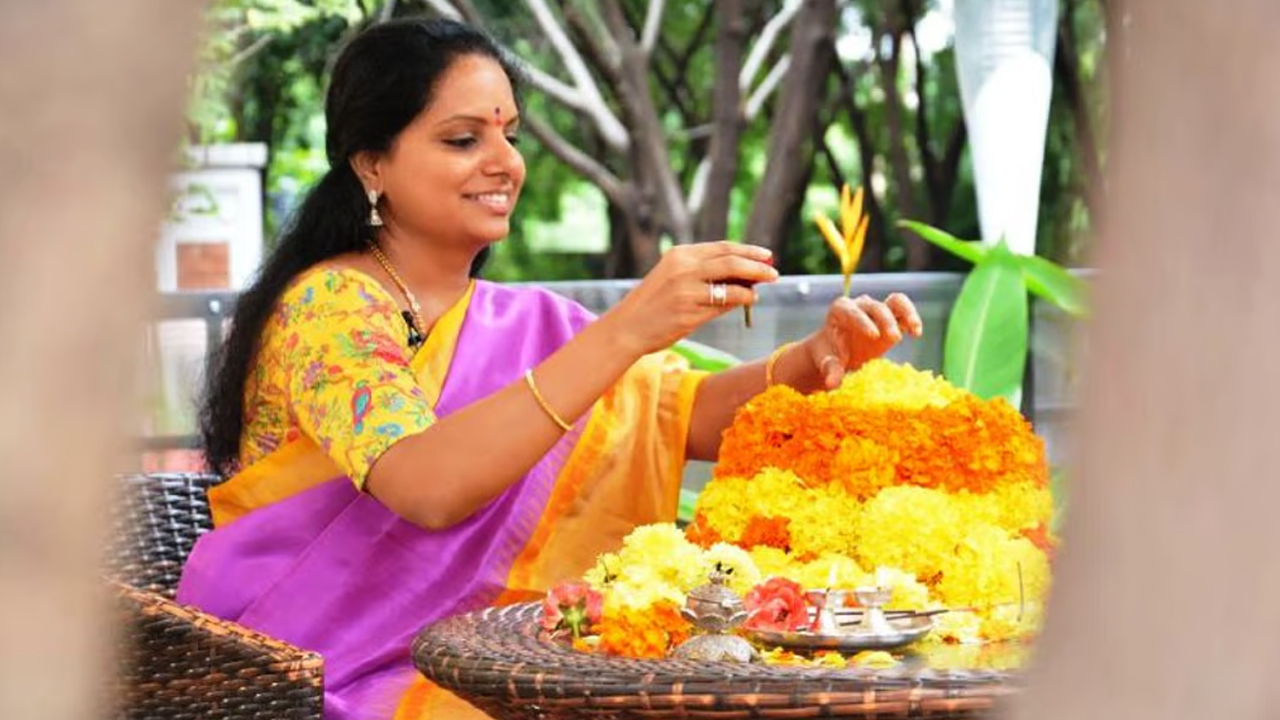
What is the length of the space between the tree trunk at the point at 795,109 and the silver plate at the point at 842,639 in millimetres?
5858

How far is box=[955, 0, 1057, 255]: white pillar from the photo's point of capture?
244 inches

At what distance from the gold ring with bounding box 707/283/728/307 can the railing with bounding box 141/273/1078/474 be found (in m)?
2.93

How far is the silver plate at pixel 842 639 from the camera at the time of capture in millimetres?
2264

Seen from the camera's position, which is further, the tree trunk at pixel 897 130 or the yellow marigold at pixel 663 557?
the tree trunk at pixel 897 130

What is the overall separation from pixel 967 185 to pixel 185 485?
28.8 ft

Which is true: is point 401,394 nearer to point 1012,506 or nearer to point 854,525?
point 854,525

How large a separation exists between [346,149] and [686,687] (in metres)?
1.51

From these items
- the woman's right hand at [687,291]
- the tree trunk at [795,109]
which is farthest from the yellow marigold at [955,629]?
the tree trunk at [795,109]

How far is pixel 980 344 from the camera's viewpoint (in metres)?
5.95

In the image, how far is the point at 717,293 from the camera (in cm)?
270

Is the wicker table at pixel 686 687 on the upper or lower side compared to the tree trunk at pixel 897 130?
lower

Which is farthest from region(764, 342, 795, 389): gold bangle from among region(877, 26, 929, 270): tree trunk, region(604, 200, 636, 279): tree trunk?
region(604, 200, 636, 279): tree trunk

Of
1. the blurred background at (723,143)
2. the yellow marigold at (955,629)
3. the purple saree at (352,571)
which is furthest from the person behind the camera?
the blurred background at (723,143)

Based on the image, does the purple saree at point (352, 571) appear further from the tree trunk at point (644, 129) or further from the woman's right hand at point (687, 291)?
the tree trunk at point (644, 129)
